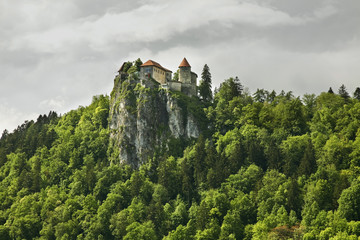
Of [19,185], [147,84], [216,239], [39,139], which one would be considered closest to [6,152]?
[39,139]

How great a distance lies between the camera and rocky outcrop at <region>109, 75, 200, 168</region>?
109125 millimetres

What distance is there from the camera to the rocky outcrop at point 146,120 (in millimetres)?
109125

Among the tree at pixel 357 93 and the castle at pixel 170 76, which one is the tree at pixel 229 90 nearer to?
the castle at pixel 170 76

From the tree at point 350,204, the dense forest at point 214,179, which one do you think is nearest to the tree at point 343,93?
the dense forest at point 214,179

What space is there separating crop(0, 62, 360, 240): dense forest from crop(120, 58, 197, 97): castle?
296cm

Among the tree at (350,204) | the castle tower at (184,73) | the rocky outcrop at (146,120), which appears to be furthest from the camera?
the castle tower at (184,73)

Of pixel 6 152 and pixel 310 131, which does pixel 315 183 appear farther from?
pixel 6 152

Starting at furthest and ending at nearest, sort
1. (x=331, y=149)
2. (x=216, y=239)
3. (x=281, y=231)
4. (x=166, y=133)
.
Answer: (x=166, y=133), (x=331, y=149), (x=216, y=239), (x=281, y=231)

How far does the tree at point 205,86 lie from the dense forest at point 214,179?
0.21m

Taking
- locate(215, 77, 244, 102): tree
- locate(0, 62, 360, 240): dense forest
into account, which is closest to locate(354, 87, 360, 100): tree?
locate(0, 62, 360, 240): dense forest

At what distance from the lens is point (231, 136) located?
103 m

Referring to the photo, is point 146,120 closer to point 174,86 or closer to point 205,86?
point 174,86

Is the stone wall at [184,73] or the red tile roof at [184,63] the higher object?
the red tile roof at [184,63]

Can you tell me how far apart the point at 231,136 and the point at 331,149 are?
2028 centimetres
